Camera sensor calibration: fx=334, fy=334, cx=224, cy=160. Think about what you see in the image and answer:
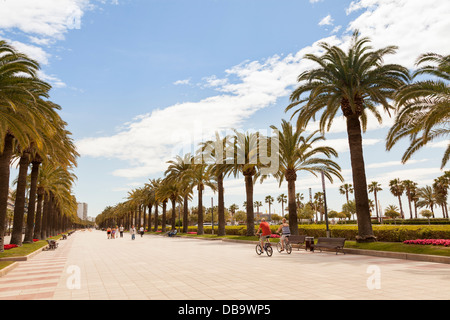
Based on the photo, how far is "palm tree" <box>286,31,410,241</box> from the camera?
18.1 m

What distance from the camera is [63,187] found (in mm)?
43188

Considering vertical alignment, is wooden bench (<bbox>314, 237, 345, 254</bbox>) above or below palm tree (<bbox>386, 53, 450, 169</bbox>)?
below

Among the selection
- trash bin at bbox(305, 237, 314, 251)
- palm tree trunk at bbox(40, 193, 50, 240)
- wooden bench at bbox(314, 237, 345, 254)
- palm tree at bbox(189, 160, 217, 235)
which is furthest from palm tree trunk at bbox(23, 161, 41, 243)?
wooden bench at bbox(314, 237, 345, 254)

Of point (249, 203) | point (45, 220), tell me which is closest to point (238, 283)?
point (249, 203)

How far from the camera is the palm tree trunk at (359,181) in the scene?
58.9 ft

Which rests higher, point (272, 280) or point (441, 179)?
point (441, 179)

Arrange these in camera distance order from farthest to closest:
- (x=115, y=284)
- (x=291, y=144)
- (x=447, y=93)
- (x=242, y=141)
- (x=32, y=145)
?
(x=242, y=141), (x=291, y=144), (x=32, y=145), (x=447, y=93), (x=115, y=284)

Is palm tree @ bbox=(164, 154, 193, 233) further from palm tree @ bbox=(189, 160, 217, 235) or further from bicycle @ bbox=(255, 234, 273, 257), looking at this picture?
bicycle @ bbox=(255, 234, 273, 257)

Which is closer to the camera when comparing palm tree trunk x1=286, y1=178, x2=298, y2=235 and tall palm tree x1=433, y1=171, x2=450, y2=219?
palm tree trunk x1=286, y1=178, x2=298, y2=235

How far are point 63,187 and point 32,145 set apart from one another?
22041mm

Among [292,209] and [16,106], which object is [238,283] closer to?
[16,106]
